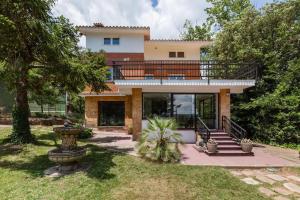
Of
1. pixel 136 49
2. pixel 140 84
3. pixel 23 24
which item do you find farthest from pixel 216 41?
pixel 23 24

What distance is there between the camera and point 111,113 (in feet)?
71.5

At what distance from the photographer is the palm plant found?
34.1 ft

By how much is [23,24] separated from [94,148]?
6373 millimetres

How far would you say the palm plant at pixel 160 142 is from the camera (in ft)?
34.1

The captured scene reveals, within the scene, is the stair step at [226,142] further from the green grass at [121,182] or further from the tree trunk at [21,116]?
the tree trunk at [21,116]

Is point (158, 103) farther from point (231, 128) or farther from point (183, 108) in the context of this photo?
point (231, 128)

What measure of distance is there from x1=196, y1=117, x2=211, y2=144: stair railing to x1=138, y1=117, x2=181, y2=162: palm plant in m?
2.64

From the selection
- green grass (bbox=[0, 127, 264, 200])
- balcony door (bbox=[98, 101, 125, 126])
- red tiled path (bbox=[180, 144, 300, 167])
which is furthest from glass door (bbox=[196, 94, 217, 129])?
balcony door (bbox=[98, 101, 125, 126])

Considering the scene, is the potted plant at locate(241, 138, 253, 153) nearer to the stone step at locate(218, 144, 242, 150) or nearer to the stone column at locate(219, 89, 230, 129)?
the stone step at locate(218, 144, 242, 150)

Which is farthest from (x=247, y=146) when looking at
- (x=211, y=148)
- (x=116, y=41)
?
(x=116, y=41)

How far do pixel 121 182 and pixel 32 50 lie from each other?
8025 mm

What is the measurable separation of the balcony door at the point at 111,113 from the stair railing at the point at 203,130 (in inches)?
332

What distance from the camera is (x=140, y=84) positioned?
45.8 ft

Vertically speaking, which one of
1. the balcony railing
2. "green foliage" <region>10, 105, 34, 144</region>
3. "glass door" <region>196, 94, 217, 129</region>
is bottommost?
"green foliage" <region>10, 105, 34, 144</region>
